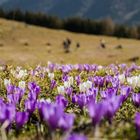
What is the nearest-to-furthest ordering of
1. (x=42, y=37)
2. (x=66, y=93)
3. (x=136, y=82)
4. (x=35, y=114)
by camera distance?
(x=35, y=114) < (x=66, y=93) < (x=136, y=82) < (x=42, y=37)

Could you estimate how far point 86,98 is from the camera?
703 centimetres

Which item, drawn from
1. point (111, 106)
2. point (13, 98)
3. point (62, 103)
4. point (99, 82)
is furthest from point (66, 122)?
point (99, 82)

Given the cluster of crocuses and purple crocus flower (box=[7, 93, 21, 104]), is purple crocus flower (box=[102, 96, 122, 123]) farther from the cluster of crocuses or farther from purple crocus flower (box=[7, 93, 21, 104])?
purple crocus flower (box=[7, 93, 21, 104])

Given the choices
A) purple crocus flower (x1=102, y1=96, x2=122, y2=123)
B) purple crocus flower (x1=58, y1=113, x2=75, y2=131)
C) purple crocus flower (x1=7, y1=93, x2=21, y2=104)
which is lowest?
purple crocus flower (x1=7, y1=93, x2=21, y2=104)

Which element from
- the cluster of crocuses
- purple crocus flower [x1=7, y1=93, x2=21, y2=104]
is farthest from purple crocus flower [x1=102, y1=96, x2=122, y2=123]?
purple crocus flower [x1=7, y1=93, x2=21, y2=104]

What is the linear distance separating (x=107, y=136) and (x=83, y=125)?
2.62ft

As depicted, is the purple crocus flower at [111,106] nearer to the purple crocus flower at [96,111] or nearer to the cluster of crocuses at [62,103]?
the cluster of crocuses at [62,103]

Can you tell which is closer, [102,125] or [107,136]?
[107,136]

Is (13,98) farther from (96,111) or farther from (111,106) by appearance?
(96,111)

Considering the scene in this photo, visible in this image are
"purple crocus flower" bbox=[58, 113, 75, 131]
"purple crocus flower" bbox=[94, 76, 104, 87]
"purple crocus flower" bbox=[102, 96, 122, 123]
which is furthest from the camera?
"purple crocus flower" bbox=[94, 76, 104, 87]

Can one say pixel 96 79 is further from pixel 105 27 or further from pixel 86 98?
pixel 105 27

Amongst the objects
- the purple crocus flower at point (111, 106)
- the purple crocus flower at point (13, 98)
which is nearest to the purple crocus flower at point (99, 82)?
the purple crocus flower at point (13, 98)

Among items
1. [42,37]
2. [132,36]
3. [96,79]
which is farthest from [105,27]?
[96,79]

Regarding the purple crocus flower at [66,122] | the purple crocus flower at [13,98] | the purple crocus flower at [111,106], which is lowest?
the purple crocus flower at [13,98]
